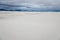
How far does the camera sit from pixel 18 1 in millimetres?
1068

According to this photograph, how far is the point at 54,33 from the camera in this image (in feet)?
3.67

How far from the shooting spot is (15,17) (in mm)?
1081

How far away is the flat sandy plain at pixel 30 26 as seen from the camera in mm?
1080

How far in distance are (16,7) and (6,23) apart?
267 mm

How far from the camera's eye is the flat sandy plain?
1.08 m

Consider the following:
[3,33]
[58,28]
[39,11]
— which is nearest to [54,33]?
[58,28]

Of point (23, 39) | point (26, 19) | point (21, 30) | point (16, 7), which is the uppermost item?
point (16, 7)

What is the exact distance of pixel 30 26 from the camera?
3.63 ft

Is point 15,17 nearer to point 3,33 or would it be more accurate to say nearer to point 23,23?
point 23,23

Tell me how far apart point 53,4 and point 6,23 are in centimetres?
72

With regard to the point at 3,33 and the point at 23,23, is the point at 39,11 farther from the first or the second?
the point at 3,33

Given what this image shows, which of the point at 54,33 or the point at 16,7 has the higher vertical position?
the point at 16,7

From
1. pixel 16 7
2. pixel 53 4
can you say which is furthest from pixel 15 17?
pixel 53 4

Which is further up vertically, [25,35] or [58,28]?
[58,28]
